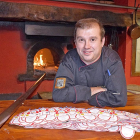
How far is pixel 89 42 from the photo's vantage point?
1161 millimetres

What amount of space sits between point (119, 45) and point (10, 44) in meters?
1.90

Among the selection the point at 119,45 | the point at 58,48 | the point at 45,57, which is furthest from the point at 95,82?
the point at 45,57

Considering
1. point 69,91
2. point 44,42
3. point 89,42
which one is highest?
point 44,42

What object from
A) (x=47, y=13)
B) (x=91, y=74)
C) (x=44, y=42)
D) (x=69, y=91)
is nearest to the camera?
(x=69, y=91)

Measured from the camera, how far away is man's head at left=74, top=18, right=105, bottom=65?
115 cm

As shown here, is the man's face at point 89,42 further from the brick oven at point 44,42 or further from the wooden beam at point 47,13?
the brick oven at point 44,42

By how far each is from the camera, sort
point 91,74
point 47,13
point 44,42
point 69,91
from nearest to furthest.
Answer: point 69,91 < point 91,74 < point 47,13 < point 44,42

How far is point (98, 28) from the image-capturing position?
1.18 meters

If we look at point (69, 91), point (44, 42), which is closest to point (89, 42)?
point (69, 91)

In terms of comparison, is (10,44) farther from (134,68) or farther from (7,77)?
(134,68)

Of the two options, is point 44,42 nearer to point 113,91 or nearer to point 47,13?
point 47,13

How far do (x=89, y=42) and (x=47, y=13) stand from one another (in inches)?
56.2

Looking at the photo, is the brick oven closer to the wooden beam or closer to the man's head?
the wooden beam

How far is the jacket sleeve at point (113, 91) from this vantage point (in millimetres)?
1028
